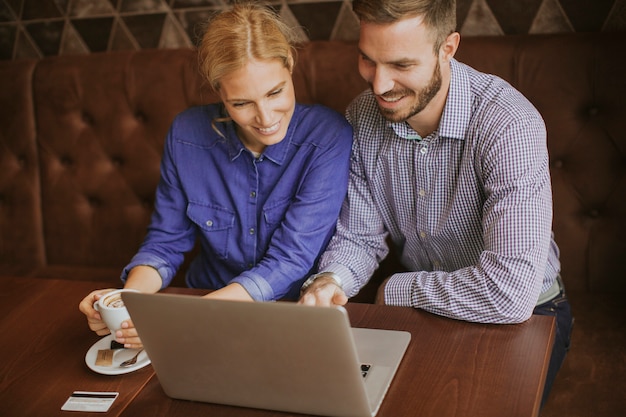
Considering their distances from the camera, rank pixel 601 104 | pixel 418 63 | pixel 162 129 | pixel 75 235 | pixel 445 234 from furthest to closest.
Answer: pixel 75 235
pixel 162 129
pixel 601 104
pixel 445 234
pixel 418 63

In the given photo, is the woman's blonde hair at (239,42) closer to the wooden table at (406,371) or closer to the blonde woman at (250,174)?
the blonde woman at (250,174)

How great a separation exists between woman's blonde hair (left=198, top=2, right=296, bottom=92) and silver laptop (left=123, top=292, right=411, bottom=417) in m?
0.58

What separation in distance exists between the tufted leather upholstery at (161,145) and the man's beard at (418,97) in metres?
0.39

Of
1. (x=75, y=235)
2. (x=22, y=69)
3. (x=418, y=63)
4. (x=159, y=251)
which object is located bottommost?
(x=75, y=235)

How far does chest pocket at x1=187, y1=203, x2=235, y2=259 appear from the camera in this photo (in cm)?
161

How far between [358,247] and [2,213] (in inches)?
50.3

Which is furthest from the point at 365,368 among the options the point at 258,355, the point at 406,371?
the point at 258,355

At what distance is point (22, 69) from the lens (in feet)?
7.14

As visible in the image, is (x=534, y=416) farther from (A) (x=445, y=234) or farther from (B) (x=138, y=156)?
(B) (x=138, y=156)

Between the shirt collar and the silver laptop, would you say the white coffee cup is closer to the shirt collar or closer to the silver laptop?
the silver laptop

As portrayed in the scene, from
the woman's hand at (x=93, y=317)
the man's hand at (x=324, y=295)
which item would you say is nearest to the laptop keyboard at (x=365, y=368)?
the man's hand at (x=324, y=295)

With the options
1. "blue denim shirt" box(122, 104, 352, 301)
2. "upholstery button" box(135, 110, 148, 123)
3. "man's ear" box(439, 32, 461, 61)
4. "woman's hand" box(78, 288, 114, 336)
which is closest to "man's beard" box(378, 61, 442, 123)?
"man's ear" box(439, 32, 461, 61)

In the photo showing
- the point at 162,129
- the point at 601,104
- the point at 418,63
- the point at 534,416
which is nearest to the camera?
the point at 534,416

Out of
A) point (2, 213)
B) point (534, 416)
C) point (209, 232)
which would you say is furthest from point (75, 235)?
point (534, 416)
